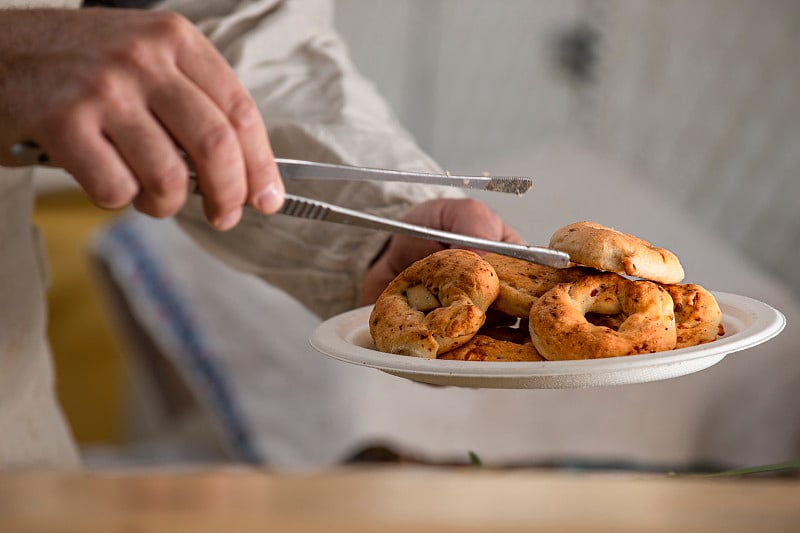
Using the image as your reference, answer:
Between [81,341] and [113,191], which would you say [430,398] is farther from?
[113,191]

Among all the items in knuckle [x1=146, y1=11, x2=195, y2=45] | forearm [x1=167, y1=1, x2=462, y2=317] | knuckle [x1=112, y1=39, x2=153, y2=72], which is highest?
knuckle [x1=146, y1=11, x2=195, y2=45]

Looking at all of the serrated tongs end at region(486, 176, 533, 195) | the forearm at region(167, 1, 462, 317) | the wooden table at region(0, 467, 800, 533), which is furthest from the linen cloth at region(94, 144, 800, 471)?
the wooden table at region(0, 467, 800, 533)

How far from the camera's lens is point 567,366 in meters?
0.28

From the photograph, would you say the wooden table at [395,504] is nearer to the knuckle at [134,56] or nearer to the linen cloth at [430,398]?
the knuckle at [134,56]

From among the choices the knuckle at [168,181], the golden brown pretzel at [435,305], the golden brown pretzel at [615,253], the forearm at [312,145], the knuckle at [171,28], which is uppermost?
the knuckle at [171,28]

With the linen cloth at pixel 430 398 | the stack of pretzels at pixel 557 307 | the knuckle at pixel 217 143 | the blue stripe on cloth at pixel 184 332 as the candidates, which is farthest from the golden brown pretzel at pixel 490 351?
the blue stripe on cloth at pixel 184 332

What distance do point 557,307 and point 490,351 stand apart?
3 centimetres

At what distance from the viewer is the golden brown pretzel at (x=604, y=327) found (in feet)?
0.99

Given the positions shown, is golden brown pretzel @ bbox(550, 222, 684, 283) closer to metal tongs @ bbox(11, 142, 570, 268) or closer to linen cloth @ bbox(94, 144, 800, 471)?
metal tongs @ bbox(11, 142, 570, 268)

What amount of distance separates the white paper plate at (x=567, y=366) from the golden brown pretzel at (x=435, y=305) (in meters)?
0.02

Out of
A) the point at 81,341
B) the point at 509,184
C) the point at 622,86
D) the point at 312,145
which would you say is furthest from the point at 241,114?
the point at 622,86

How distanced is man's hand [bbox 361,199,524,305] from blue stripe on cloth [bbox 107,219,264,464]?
0.96 m

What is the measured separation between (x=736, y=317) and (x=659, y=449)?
0.96 metres

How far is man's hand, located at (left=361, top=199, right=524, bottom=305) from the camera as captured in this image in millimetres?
409
